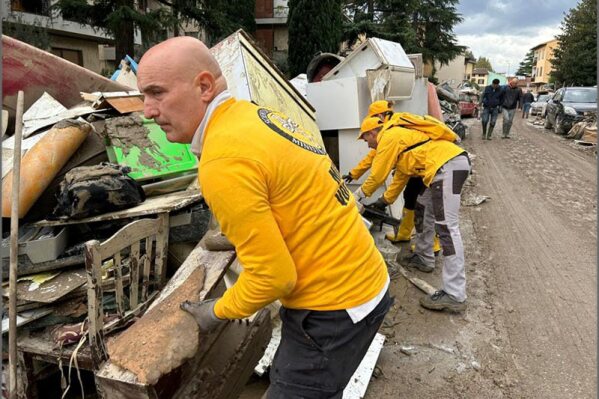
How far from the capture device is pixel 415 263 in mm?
4598

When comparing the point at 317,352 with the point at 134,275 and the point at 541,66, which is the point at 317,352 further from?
the point at 541,66

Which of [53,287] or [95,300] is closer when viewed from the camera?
[95,300]

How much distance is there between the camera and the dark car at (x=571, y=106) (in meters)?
13.4

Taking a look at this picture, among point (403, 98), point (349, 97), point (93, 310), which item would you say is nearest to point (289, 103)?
point (349, 97)

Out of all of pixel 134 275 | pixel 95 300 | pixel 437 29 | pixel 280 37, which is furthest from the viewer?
pixel 280 37

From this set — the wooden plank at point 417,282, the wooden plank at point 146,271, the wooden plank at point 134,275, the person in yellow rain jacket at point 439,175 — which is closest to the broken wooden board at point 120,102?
the wooden plank at point 146,271

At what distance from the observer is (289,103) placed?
480 centimetres

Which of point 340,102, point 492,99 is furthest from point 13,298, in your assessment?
point 492,99

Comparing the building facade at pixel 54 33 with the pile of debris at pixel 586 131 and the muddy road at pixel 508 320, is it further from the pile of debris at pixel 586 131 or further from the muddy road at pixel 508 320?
the pile of debris at pixel 586 131

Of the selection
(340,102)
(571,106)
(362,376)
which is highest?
(571,106)

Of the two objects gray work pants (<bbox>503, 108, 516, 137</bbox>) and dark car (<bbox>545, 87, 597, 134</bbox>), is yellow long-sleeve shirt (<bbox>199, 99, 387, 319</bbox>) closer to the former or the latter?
gray work pants (<bbox>503, 108, 516, 137</bbox>)

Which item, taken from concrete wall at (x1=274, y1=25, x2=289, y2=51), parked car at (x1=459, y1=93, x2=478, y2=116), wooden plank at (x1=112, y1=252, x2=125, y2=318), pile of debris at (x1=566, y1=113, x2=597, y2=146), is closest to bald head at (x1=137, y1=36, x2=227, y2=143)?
wooden plank at (x1=112, y1=252, x2=125, y2=318)

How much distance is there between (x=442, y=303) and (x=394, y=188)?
111cm

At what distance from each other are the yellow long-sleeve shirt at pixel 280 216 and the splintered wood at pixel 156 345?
20 cm
